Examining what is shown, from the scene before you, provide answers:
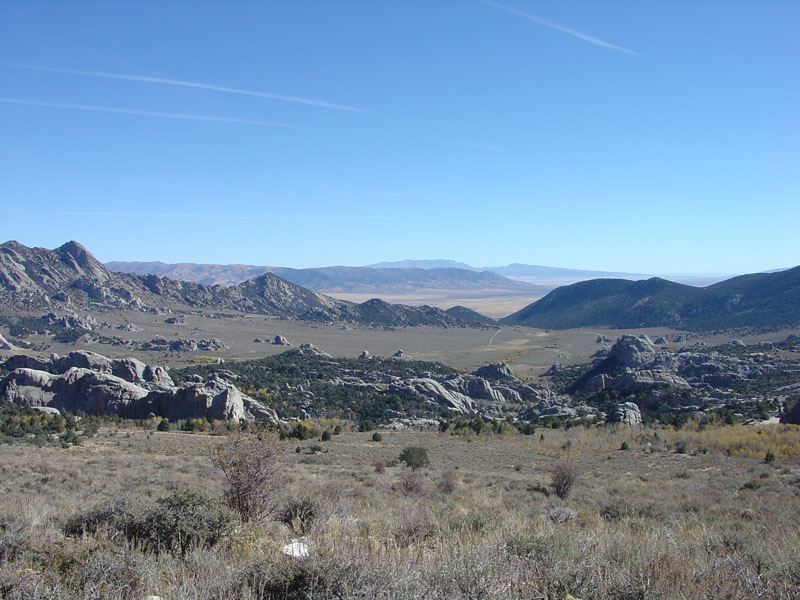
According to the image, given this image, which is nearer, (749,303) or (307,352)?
(307,352)

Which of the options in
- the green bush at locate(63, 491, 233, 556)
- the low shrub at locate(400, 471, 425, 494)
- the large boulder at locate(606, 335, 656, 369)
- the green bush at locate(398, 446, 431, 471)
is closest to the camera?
the green bush at locate(63, 491, 233, 556)

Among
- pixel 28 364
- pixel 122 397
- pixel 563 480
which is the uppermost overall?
pixel 563 480

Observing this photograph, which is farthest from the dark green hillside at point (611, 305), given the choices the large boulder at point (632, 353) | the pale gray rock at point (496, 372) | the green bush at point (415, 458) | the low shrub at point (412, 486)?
the low shrub at point (412, 486)

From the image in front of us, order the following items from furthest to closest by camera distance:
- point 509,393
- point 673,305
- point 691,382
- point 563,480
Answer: point 673,305
point 509,393
point 691,382
point 563,480

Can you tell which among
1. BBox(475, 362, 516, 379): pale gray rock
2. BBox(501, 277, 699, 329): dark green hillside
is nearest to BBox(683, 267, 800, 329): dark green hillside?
BBox(501, 277, 699, 329): dark green hillside

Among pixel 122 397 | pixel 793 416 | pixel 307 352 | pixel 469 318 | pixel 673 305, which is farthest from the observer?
pixel 469 318

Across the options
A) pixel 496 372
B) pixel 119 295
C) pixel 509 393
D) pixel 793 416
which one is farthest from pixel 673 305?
pixel 119 295

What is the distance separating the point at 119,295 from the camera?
488 feet

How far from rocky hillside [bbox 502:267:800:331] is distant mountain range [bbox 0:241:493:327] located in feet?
100

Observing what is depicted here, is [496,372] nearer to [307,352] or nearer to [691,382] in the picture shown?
[691,382]

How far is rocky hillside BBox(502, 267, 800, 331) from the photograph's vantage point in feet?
354

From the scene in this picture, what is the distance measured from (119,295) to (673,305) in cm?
16295

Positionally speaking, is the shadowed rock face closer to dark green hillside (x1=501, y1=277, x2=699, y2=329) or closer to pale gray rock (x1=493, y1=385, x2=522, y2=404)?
pale gray rock (x1=493, y1=385, x2=522, y2=404)

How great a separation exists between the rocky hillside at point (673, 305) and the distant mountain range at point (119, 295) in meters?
30.5
